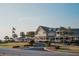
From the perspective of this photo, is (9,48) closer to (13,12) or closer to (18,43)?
(18,43)

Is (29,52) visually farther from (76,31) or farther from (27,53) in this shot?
(76,31)

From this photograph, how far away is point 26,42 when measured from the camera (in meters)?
4.67

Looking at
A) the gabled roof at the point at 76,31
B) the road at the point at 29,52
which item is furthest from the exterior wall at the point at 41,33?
the gabled roof at the point at 76,31

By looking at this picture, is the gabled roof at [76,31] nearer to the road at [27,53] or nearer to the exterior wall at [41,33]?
the road at [27,53]

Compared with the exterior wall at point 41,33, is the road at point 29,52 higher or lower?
lower

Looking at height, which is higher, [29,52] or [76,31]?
[76,31]

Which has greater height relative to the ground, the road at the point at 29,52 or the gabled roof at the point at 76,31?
the gabled roof at the point at 76,31

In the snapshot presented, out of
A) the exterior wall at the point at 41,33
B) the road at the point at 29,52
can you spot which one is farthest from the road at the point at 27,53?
the exterior wall at the point at 41,33

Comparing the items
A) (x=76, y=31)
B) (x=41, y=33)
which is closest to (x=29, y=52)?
(x=41, y=33)

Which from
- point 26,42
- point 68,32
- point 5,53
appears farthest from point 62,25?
point 5,53

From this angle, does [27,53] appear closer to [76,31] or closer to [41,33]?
[41,33]

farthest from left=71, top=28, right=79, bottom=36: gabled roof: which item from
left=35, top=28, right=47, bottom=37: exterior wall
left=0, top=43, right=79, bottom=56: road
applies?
left=35, top=28, right=47, bottom=37: exterior wall

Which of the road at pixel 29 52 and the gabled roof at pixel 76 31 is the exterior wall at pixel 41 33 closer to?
the road at pixel 29 52

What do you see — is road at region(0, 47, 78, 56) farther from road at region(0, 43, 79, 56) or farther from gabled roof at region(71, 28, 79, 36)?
gabled roof at region(71, 28, 79, 36)
